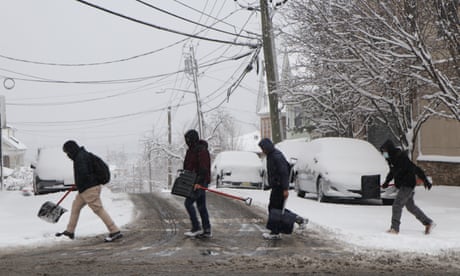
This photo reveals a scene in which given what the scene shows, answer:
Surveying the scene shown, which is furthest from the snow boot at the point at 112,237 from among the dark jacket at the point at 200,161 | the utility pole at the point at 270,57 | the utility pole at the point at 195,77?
the utility pole at the point at 195,77

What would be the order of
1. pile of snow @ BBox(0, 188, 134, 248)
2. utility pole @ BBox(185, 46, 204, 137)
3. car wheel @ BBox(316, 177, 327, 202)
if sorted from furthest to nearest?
utility pole @ BBox(185, 46, 204, 137) < car wheel @ BBox(316, 177, 327, 202) < pile of snow @ BBox(0, 188, 134, 248)

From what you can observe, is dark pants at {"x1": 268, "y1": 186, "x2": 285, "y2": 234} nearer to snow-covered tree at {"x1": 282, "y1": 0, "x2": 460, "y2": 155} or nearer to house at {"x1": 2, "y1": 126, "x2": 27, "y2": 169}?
snow-covered tree at {"x1": 282, "y1": 0, "x2": 460, "y2": 155}

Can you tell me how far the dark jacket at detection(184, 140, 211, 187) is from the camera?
10.3 m

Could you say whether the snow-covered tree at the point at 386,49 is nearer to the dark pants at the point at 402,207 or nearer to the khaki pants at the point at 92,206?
the dark pants at the point at 402,207

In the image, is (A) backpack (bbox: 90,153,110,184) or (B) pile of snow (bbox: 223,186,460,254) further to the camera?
(A) backpack (bbox: 90,153,110,184)

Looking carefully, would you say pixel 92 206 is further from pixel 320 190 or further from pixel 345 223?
pixel 320 190

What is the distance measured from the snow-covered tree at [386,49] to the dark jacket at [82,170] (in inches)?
256

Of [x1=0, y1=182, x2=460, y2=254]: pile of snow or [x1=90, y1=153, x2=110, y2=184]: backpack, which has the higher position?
[x1=90, y1=153, x2=110, y2=184]: backpack

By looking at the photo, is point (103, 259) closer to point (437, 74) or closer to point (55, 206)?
point (55, 206)

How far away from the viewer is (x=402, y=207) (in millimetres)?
10195

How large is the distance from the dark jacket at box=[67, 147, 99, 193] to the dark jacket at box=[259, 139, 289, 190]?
2.76m

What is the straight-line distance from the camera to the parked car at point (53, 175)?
69.9 feet

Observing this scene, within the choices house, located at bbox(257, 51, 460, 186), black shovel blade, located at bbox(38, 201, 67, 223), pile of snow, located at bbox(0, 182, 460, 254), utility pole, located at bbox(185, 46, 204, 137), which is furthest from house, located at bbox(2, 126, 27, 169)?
black shovel blade, located at bbox(38, 201, 67, 223)

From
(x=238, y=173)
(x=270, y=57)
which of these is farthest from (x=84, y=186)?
(x=238, y=173)
